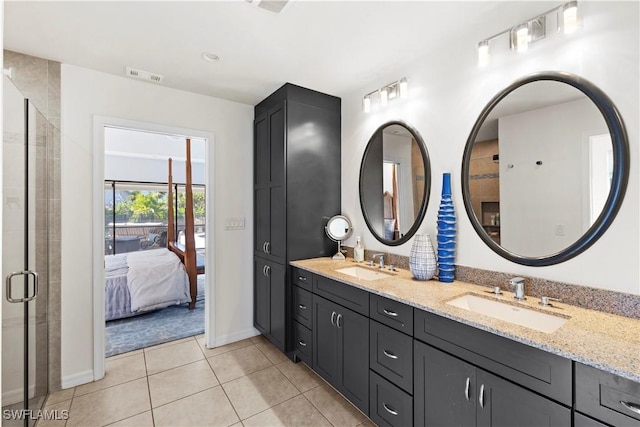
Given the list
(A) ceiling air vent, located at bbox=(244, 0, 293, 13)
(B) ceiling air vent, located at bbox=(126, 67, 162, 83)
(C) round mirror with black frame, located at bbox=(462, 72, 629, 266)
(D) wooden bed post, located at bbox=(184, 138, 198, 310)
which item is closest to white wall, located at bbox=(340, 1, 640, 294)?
(C) round mirror with black frame, located at bbox=(462, 72, 629, 266)


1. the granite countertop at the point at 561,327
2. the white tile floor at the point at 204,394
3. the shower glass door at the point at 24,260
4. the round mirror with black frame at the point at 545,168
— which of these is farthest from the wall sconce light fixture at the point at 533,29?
the shower glass door at the point at 24,260

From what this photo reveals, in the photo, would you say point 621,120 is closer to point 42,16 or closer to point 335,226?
point 335,226

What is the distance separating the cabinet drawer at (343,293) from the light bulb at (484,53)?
157 cm

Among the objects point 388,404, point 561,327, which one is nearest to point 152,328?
point 388,404

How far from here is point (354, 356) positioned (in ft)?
6.63

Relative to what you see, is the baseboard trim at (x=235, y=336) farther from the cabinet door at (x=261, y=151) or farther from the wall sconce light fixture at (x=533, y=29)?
the wall sconce light fixture at (x=533, y=29)

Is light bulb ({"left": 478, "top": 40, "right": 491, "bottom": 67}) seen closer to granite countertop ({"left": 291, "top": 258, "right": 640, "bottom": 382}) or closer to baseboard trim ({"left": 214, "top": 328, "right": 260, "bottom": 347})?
granite countertop ({"left": 291, "top": 258, "right": 640, "bottom": 382})

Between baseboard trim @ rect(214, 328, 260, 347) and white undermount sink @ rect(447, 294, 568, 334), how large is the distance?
2.27 metres

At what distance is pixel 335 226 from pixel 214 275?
1286mm

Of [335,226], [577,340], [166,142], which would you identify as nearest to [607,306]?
[577,340]

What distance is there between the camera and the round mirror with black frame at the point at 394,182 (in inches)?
91.7

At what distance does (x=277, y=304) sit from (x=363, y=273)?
87cm

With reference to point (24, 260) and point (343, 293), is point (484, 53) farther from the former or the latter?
point (24, 260)

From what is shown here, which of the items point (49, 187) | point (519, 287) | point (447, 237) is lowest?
point (519, 287)
